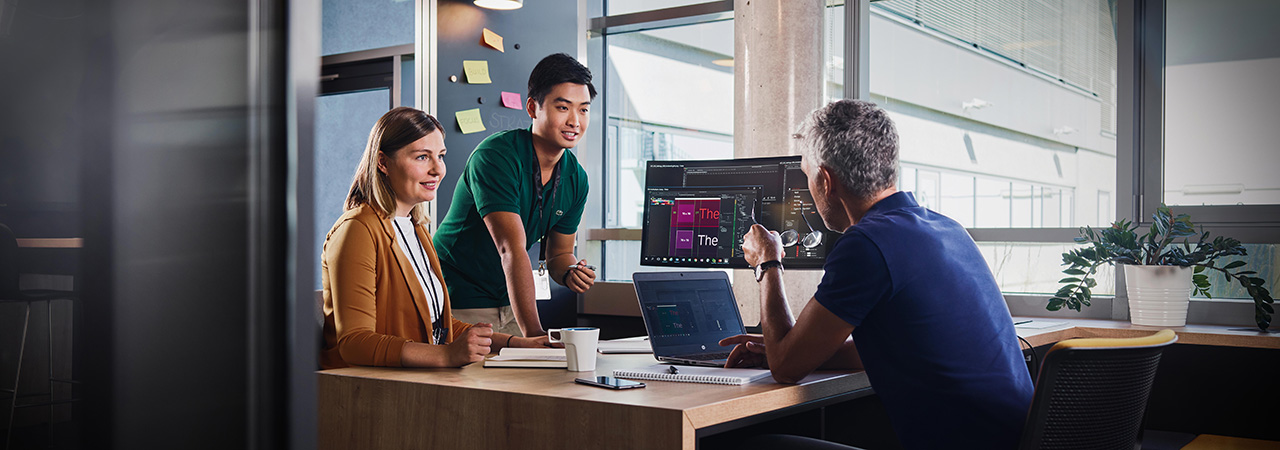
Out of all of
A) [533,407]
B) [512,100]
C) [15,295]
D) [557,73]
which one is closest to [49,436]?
[15,295]

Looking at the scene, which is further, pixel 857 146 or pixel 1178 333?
pixel 1178 333

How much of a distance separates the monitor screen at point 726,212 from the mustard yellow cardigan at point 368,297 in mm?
618

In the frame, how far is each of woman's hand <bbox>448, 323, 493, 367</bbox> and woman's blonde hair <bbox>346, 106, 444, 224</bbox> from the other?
37 centimetres

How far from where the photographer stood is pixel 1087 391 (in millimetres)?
1466

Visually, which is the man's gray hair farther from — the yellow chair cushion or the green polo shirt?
the green polo shirt

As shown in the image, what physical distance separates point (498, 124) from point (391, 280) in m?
1.99

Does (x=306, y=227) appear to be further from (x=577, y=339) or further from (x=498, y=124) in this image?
(x=498, y=124)

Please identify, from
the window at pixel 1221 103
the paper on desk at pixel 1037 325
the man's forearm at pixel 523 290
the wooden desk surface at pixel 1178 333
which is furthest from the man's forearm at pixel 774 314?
the window at pixel 1221 103

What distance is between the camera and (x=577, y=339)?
183 cm

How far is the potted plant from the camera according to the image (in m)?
2.95

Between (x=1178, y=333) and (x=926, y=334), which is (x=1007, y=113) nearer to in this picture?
(x=1178, y=333)

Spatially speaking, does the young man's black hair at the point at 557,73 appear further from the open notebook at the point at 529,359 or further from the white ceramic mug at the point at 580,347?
the white ceramic mug at the point at 580,347

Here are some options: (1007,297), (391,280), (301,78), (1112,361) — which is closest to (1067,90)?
(1007,297)

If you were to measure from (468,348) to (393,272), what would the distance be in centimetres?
27
